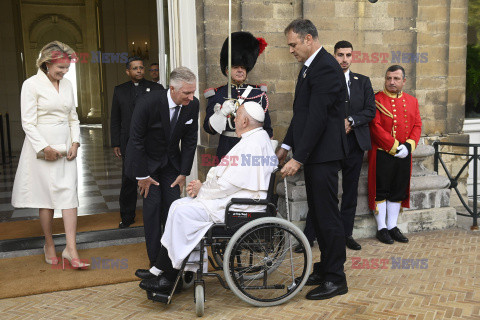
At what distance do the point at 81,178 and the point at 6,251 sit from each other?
12.6 ft

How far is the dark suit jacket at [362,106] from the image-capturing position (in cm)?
477

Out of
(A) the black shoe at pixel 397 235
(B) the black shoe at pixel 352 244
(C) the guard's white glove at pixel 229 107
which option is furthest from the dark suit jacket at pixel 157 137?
(A) the black shoe at pixel 397 235

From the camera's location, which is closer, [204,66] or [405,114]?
[405,114]

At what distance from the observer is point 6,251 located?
471 cm

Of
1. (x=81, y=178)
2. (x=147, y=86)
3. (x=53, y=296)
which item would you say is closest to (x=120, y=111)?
(x=147, y=86)

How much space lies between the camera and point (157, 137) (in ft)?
13.0

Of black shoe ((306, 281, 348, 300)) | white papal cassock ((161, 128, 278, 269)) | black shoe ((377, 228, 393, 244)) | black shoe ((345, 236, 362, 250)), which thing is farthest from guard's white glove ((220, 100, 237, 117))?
black shoe ((377, 228, 393, 244))

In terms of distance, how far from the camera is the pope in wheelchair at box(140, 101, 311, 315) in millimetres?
3441

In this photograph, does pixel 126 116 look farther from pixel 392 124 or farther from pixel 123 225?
pixel 392 124

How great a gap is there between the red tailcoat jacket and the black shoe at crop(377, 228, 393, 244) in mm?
244

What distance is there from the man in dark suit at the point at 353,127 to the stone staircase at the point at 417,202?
369 millimetres

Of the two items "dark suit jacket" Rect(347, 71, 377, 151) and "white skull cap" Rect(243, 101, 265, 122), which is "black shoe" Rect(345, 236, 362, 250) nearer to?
"dark suit jacket" Rect(347, 71, 377, 151)

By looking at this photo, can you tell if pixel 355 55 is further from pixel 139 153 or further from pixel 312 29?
pixel 139 153

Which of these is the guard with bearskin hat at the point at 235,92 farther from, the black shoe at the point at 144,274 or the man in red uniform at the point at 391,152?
the black shoe at the point at 144,274
